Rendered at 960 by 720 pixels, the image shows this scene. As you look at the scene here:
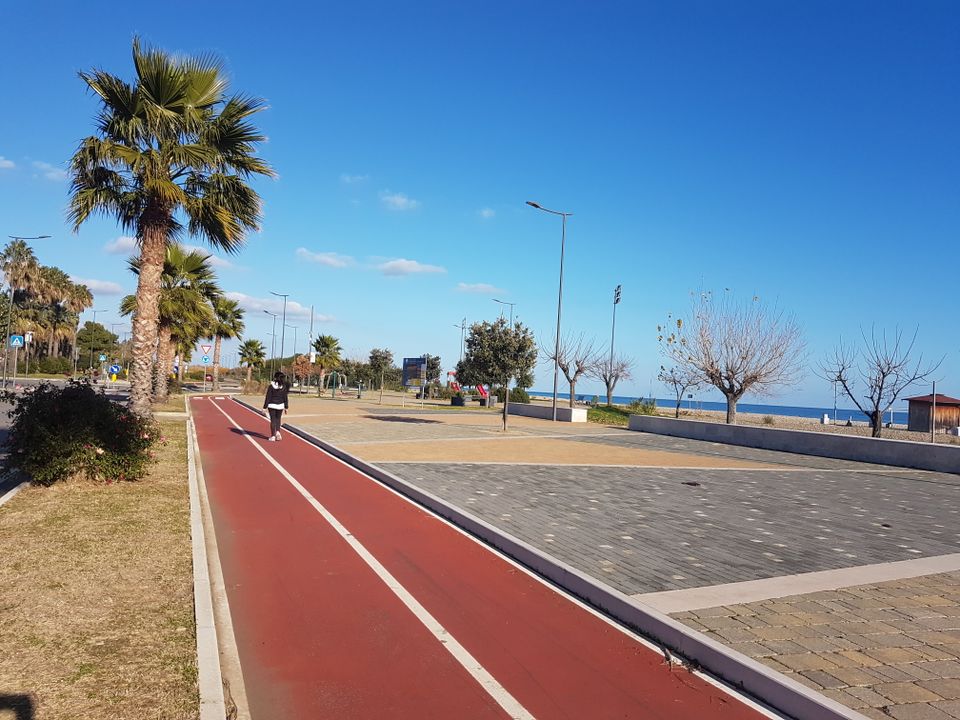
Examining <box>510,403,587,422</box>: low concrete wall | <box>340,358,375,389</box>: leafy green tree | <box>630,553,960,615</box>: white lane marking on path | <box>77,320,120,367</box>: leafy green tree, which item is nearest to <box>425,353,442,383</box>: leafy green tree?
<box>340,358,375,389</box>: leafy green tree

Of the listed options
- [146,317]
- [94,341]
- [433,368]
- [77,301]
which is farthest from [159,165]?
[94,341]

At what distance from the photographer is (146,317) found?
54.3 feet

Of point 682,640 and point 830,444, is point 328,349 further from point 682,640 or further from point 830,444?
point 682,640

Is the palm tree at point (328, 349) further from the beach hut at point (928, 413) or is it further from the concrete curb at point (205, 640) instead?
the concrete curb at point (205, 640)

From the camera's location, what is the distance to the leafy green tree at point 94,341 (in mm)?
94062

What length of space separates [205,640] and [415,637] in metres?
1.50

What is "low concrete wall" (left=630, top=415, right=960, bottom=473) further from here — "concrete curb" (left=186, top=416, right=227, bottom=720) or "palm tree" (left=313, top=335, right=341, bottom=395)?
"palm tree" (left=313, top=335, right=341, bottom=395)

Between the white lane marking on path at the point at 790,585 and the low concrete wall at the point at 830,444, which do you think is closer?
the white lane marking on path at the point at 790,585

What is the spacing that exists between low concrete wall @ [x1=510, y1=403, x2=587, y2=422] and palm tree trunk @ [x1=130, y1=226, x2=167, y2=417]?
905 inches

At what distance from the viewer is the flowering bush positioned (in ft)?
33.8

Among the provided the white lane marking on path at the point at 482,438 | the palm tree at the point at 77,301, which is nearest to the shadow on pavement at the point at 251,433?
the white lane marking on path at the point at 482,438

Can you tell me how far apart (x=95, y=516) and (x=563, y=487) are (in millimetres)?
7615

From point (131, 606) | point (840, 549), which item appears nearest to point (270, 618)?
point (131, 606)

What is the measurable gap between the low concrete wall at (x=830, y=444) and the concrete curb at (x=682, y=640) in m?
14.7
